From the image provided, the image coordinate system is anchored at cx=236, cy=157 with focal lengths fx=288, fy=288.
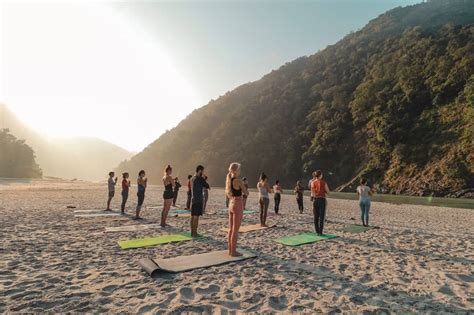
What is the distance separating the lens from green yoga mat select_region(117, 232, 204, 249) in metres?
8.32

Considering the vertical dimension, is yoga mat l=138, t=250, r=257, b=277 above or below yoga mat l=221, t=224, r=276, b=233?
below

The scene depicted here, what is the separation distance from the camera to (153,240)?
8984 millimetres

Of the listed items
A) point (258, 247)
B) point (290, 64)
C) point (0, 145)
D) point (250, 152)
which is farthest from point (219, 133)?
point (258, 247)

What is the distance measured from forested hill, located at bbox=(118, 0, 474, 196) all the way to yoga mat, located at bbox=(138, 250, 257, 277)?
44.1 meters

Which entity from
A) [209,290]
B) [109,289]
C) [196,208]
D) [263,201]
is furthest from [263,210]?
[109,289]

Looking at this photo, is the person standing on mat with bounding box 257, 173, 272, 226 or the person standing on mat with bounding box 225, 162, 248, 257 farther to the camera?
the person standing on mat with bounding box 257, 173, 272, 226

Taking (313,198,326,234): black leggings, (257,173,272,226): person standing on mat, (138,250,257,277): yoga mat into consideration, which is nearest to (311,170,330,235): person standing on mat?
(313,198,326,234): black leggings

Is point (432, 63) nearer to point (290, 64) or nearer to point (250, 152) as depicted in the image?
point (250, 152)

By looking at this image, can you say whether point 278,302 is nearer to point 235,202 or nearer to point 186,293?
point 186,293

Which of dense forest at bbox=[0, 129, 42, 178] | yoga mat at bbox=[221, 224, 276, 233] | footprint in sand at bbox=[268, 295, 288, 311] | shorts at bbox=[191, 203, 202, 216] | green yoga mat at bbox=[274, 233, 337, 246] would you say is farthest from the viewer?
dense forest at bbox=[0, 129, 42, 178]

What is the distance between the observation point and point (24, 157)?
96.6 m

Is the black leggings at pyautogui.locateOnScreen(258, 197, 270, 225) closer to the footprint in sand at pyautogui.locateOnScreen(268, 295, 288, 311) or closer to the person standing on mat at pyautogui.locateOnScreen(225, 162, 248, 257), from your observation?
the person standing on mat at pyautogui.locateOnScreen(225, 162, 248, 257)

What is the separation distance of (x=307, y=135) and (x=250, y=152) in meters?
18.1

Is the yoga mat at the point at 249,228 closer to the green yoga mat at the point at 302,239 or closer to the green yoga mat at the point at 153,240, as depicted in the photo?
the green yoga mat at the point at 302,239
